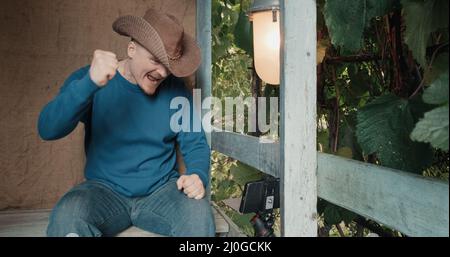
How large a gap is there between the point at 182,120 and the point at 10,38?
35.2 inches

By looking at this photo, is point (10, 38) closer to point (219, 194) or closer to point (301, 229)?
point (301, 229)

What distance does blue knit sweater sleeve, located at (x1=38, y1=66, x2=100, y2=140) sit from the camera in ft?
4.57

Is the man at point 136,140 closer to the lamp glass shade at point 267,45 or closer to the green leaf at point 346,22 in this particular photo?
the lamp glass shade at point 267,45

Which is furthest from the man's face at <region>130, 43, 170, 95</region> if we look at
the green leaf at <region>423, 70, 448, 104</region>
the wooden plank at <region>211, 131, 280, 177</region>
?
the green leaf at <region>423, 70, 448, 104</region>

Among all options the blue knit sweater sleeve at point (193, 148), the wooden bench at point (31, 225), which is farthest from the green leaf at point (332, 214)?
the blue knit sweater sleeve at point (193, 148)

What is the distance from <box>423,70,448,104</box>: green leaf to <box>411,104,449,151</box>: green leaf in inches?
0.6

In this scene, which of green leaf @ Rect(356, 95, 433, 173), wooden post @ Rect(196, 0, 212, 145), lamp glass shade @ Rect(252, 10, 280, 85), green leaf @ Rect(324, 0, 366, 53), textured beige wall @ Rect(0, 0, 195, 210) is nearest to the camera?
green leaf @ Rect(356, 95, 433, 173)

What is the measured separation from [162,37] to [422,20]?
0.95 metres

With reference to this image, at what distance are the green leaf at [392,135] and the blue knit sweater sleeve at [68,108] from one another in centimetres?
83

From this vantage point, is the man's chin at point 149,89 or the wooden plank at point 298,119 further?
the man's chin at point 149,89

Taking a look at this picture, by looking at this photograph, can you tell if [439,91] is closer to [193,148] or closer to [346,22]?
[346,22]

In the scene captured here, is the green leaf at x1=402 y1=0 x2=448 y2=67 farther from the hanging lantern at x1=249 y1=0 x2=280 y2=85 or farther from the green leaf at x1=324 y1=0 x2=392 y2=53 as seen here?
the hanging lantern at x1=249 y1=0 x2=280 y2=85

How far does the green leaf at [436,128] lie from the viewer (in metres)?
0.62

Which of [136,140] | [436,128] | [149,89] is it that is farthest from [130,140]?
[436,128]
